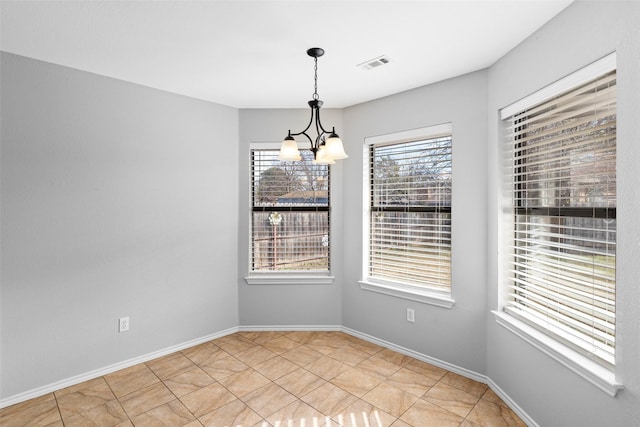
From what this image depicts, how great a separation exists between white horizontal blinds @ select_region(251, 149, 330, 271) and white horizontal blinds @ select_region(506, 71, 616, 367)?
6.35 feet

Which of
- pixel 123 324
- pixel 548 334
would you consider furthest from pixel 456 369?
pixel 123 324

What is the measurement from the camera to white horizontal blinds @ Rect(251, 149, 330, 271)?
12.2ft

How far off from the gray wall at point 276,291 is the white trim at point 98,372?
458 millimetres

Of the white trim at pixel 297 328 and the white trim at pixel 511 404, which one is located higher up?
the white trim at pixel 297 328

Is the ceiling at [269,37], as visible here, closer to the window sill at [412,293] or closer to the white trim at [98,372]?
the window sill at [412,293]

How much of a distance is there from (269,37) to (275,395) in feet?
8.39

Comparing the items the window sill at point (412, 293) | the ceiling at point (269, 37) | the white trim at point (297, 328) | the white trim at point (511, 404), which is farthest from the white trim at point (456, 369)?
the ceiling at point (269, 37)

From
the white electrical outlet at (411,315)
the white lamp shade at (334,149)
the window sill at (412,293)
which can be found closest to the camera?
the white lamp shade at (334,149)

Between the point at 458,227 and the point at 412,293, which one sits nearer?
the point at 458,227

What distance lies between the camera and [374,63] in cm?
254

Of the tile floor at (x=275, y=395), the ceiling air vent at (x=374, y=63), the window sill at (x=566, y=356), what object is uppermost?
the ceiling air vent at (x=374, y=63)

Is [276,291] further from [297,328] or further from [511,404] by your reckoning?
[511,404]

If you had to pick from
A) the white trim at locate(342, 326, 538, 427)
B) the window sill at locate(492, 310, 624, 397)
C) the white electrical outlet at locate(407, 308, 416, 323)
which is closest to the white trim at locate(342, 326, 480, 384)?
the white trim at locate(342, 326, 538, 427)

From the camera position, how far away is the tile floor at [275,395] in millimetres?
2195
